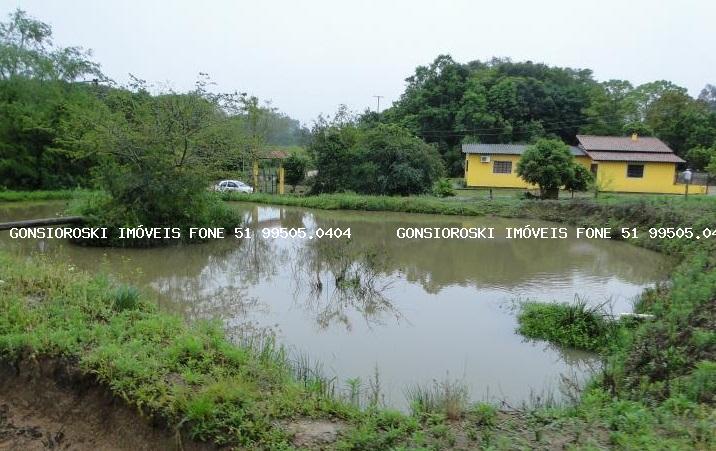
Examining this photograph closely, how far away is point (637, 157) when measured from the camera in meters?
26.6

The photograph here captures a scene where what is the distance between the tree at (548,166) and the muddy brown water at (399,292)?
627cm

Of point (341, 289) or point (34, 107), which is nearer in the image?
point (341, 289)

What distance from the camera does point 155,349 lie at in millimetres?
4480

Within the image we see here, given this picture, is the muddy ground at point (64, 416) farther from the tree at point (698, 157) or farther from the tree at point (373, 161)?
the tree at point (698, 157)

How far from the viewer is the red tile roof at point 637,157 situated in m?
26.4

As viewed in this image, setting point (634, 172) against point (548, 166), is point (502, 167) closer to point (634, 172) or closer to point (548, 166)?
point (634, 172)

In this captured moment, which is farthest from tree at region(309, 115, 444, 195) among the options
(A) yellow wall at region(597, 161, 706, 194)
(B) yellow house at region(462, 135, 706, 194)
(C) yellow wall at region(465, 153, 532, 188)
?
(A) yellow wall at region(597, 161, 706, 194)

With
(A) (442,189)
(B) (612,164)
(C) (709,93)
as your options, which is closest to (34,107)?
(A) (442,189)

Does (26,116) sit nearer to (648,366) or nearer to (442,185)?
(442,185)

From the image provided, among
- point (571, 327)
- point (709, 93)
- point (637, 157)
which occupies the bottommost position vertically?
point (571, 327)

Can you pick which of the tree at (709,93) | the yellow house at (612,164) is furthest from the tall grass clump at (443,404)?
the tree at (709,93)

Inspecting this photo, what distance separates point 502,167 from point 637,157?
6330 millimetres

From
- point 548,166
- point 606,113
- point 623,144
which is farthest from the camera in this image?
point 606,113

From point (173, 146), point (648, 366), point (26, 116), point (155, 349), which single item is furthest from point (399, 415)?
point (26, 116)
